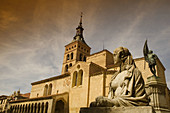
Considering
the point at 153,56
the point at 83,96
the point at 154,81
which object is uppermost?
the point at 153,56

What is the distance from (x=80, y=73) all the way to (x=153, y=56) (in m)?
14.3

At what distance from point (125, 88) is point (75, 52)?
1321 inches

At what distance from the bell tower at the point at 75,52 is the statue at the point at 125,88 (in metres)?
32.0

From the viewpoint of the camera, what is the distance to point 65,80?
Result: 74.9ft

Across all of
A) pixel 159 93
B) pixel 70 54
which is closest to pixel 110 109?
pixel 159 93

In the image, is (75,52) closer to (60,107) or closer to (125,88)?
(60,107)

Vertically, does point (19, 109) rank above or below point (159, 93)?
below

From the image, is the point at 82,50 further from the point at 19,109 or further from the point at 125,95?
the point at 125,95

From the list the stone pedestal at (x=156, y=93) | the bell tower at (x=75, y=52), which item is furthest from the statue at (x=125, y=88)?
the bell tower at (x=75, y=52)

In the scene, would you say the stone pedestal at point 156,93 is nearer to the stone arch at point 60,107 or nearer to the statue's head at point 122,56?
the statue's head at point 122,56

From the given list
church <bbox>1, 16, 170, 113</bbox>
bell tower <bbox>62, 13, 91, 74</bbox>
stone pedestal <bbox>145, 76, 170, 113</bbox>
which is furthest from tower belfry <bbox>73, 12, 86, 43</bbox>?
stone pedestal <bbox>145, 76, 170, 113</bbox>

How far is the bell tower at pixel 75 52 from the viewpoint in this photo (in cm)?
3605

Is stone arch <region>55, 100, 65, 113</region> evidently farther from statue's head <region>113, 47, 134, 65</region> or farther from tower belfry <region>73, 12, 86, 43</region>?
tower belfry <region>73, 12, 86, 43</region>

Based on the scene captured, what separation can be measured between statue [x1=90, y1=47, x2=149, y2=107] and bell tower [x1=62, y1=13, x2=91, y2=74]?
32.0 m
